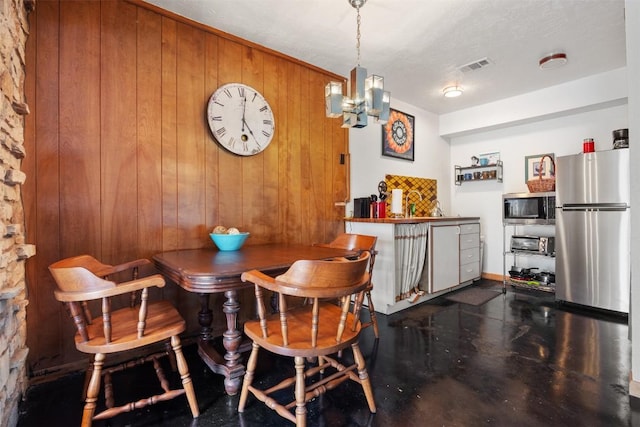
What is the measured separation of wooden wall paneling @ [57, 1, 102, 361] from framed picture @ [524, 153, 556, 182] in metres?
4.87

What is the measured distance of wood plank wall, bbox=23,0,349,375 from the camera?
1875 millimetres

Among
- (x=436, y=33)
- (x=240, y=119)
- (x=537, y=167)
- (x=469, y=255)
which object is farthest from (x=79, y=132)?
(x=537, y=167)

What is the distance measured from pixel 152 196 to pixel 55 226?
1.94 feet

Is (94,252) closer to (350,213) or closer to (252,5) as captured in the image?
(252,5)

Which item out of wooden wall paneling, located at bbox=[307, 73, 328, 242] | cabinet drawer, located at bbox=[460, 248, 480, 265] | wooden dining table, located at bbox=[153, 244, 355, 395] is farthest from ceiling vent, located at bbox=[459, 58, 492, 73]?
wooden dining table, located at bbox=[153, 244, 355, 395]

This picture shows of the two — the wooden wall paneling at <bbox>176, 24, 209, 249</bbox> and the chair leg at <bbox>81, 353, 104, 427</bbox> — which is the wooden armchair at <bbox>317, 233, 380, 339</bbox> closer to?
the wooden wall paneling at <bbox>176, 24, 209, 249</bbox>

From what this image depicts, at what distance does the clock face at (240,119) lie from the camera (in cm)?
251

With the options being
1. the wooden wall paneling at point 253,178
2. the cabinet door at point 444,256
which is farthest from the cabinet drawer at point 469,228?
the wooden wall paneling at point 253,178

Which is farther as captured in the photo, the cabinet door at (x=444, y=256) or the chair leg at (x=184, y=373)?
the cabinet door at (x=444, y=256)

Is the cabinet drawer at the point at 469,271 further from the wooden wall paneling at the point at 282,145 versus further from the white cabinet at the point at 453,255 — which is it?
the wooden wall paneling at the point at 282,145

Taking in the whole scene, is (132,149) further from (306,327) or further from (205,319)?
(306,327)

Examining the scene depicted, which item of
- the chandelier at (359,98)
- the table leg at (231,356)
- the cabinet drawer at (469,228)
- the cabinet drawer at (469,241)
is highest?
the chandelier at (359,98)

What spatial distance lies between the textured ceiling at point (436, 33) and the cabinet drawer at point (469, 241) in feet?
6.33

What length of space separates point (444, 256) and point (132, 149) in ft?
10.9
